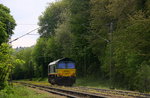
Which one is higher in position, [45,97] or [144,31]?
[144,31]

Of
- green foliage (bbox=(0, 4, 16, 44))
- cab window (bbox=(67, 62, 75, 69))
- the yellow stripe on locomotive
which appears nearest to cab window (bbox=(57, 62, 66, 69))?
the yellow stripe on locomotive

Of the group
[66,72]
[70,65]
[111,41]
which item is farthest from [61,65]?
[111,41]

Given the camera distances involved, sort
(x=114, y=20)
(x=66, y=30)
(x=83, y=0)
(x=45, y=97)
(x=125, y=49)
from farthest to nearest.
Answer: (x=66, y=30) → (x=83, y=0) → (x=114, y=20) → (x=125, y=49) → (x=45, y=97)

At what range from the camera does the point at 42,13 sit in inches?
2958

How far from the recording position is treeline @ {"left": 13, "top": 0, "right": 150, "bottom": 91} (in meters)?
27.1

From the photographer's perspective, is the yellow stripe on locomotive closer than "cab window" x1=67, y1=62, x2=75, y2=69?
Yes

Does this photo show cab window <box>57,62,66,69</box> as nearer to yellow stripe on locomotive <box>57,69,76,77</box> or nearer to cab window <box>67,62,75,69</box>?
yellow stripe on locomotive <box>57,69,76,77</box>

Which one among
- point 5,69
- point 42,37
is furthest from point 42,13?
point 5,69

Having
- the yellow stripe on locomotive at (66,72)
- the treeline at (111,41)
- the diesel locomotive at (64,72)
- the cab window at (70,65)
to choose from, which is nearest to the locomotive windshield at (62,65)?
the diesel locomotive at (64,72)

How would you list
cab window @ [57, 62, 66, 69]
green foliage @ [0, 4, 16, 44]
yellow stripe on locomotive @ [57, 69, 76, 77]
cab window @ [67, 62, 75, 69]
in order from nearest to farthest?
1. green foliage @ [0, 4, 16, 44]
2. yellow stripe on locomotive @ [57, 69, 76, 77]
3. cab window @ [57, 62, 66, 69]
4. cab window @ [67, 62, 75, 69]

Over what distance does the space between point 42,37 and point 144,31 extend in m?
51.5

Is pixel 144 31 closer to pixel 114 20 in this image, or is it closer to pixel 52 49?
pixel 114 20

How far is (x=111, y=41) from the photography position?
102ft

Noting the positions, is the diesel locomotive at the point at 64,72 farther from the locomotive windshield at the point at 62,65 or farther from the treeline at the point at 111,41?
the treeline at the point at 111,41
